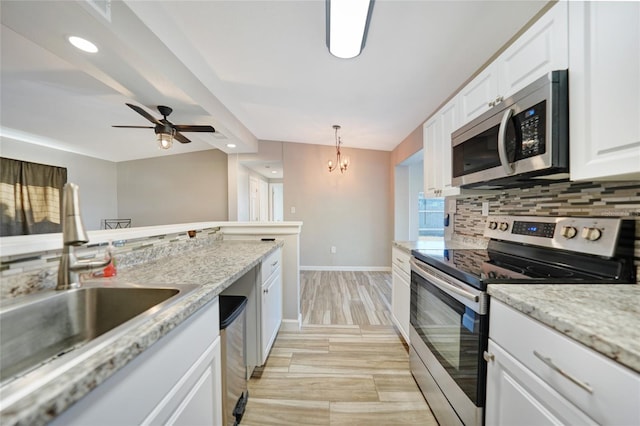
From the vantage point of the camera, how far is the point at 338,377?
1.73 m

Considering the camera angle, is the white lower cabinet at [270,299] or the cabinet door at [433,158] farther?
the cabinet door at [433,158]

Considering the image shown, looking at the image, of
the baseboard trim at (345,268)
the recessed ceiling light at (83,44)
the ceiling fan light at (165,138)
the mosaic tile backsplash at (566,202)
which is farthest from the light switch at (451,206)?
the ceiling fan light at (165,138)

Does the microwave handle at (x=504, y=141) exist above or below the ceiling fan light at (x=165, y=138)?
below

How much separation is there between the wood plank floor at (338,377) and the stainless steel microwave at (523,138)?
1459 mm

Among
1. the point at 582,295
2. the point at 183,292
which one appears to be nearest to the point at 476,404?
the point at 582,295

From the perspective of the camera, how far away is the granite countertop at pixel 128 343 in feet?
1.16

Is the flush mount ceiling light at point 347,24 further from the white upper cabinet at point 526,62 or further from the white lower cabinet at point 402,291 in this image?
the white lower cabinet at point 402,291

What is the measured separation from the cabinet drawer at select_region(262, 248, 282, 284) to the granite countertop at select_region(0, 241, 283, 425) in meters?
0.42

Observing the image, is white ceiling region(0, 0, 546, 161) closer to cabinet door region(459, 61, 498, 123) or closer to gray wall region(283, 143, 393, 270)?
cabinet door region(459, 61, 498, 123)

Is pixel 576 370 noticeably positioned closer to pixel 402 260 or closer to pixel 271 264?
pixel 402 260

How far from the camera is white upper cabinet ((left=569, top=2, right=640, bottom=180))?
0.77m

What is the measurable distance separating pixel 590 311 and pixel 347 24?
179cm

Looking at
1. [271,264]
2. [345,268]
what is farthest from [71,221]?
[345,268]

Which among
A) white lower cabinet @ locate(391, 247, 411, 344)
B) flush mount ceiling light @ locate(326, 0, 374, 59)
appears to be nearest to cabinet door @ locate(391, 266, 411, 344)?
white lower cabinet @ locate(391, 247, 411, 344)
